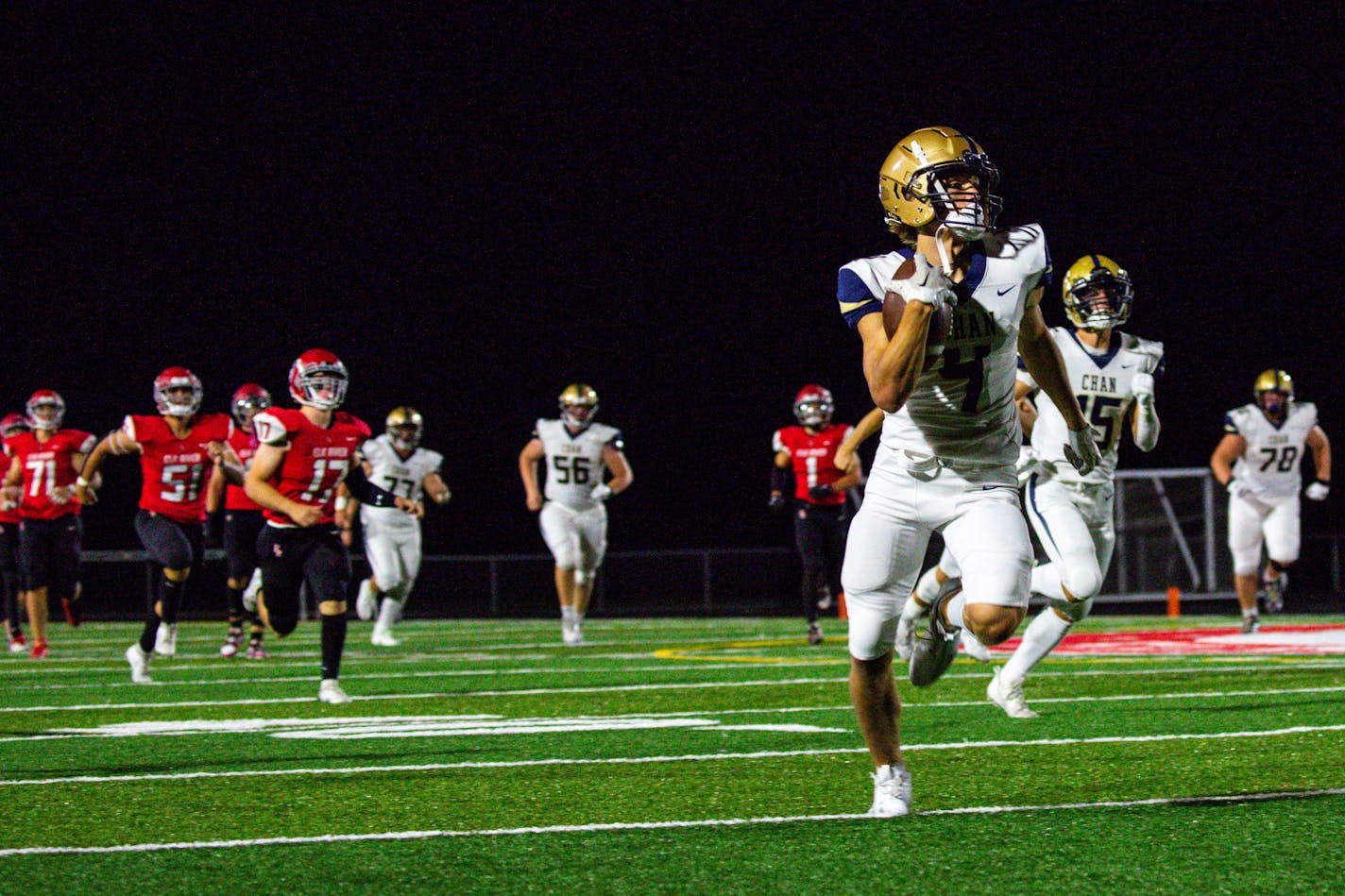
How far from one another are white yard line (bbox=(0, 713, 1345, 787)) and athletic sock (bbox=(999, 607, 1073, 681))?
815 millimetres

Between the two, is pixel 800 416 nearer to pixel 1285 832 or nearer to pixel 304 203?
pixel 1285 832

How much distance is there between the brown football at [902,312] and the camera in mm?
3611

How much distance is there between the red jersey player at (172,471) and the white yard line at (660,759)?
15.9 feet

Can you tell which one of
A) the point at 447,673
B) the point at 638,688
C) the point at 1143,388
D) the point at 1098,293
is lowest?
the point at 447,673

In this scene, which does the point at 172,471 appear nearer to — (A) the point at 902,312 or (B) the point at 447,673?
(B) the point at 447,673

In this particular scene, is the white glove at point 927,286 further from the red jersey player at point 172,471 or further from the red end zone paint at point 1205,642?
the red jersey player at point 172,471

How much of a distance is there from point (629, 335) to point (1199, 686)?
18.4 metres

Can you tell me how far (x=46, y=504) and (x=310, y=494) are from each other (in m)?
5.17

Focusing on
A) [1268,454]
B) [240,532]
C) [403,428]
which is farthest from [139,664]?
[1268,454]

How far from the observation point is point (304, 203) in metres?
23.6

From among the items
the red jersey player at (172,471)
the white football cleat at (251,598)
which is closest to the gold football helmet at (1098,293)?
the red jersey player at (172,471)

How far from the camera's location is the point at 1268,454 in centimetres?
1334

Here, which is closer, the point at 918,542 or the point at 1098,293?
the point at 918,542

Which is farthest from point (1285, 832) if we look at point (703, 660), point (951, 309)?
point (703, 660)
